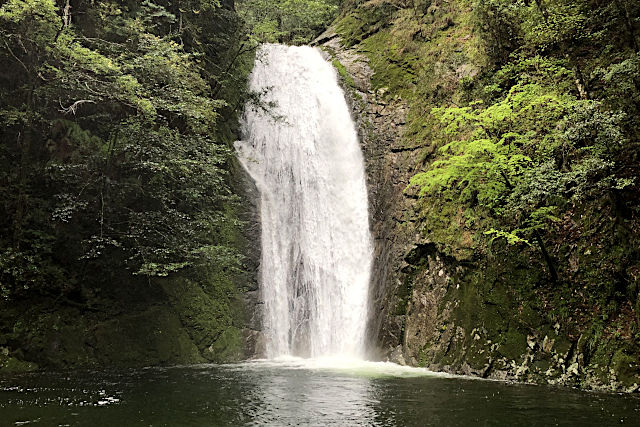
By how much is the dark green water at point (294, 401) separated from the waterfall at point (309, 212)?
179 inches

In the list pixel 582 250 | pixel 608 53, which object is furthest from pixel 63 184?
pixel 608 53

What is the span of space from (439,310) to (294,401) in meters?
6.02

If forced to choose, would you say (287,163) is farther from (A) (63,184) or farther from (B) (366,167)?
(A) (63,184)

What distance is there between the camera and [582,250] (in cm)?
952

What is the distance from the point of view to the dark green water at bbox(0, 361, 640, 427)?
587cm

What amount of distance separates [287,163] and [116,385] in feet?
36.0

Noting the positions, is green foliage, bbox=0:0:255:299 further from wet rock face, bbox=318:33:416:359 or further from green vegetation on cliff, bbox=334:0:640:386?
green vegetation on cliff, bbox=334:0:640:386

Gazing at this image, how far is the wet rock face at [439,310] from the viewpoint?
28.3ft

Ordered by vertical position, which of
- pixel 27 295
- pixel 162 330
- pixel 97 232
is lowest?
pixel 162 330

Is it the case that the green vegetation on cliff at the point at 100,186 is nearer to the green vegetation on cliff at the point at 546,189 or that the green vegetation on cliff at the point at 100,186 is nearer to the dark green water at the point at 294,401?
the dark green water at the point at 294,401

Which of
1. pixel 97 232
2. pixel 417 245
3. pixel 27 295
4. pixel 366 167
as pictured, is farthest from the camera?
pixel 366 167

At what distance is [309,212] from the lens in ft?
55.8

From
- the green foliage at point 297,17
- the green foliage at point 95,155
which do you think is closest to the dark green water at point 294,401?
the green foliage at point 95,155

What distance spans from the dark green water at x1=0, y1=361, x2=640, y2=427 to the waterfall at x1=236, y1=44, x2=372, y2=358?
4.54 m
